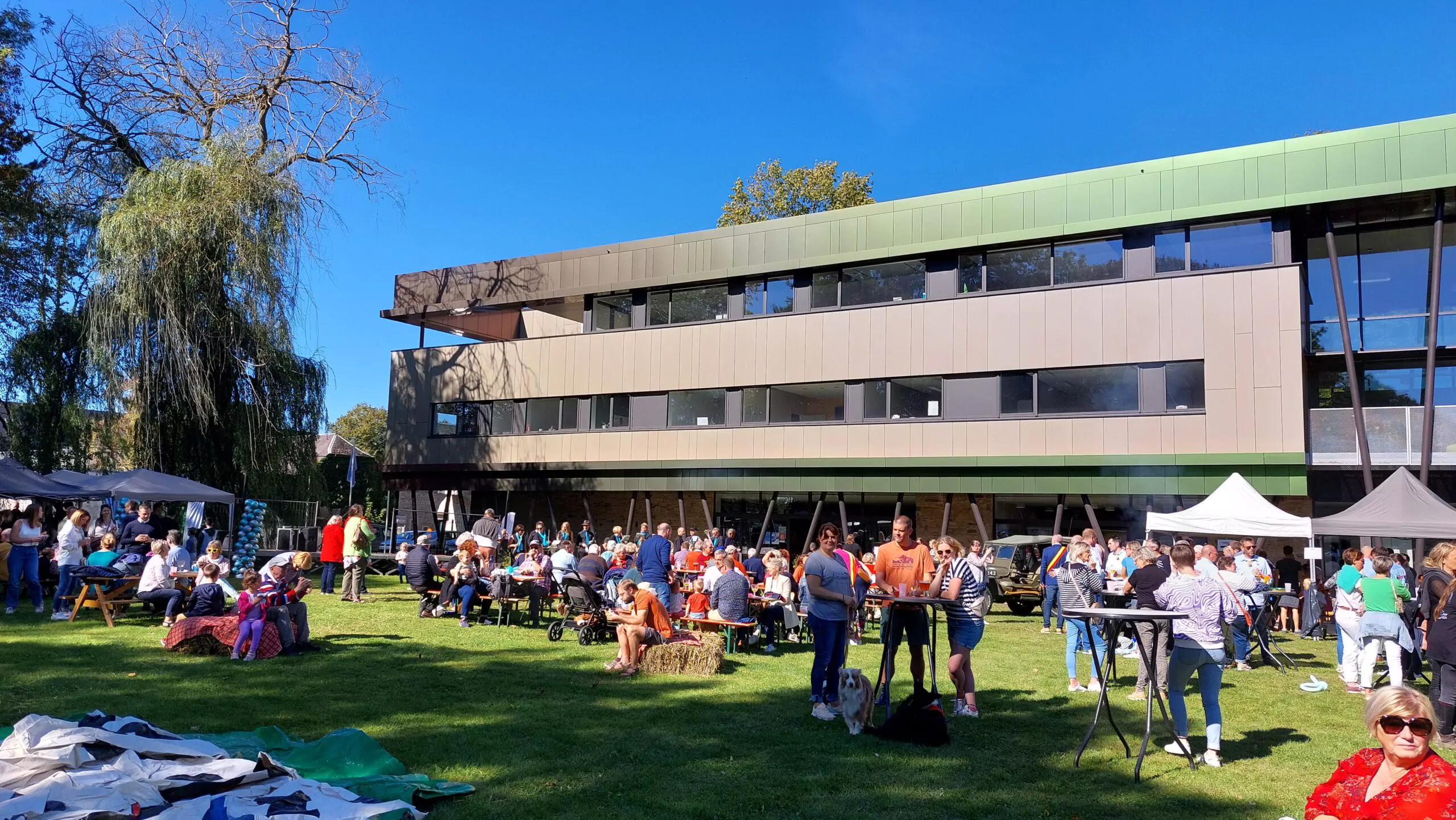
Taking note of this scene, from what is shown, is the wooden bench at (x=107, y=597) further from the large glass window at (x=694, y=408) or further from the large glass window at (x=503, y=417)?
the large glass window at (x=503, y=417)

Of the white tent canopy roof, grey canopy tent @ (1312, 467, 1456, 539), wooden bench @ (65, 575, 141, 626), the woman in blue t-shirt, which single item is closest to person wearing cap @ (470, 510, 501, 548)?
wooden bench @ (65, 575, 141, 626)

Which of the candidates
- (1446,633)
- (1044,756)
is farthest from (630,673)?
(1446,633)

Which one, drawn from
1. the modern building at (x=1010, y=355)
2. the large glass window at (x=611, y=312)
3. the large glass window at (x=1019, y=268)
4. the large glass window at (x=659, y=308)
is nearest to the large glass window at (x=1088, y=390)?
the modern building at (x=1010, y=355)

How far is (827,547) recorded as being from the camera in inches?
352

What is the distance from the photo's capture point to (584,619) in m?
13.8

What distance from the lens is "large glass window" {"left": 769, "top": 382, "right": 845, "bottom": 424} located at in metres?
25.5

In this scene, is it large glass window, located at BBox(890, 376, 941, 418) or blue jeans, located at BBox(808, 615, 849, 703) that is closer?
blue jeans, located at BBox(808, 615, 849, 703)

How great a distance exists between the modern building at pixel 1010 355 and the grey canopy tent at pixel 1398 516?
5209 millimetres

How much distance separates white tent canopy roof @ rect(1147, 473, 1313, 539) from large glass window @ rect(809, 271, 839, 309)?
36.5 ft

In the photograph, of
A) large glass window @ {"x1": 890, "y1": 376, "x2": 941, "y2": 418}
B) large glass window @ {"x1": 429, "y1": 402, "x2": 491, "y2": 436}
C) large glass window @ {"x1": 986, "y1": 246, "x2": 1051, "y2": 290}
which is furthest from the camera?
large glass window @ {"x1": 429, "y1": 402, "x2": 491, "y2": 436}

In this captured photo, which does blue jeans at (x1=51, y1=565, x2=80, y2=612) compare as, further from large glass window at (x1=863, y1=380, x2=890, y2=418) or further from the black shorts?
large glass window at (x1=863, y1=380, x2=890, y2=418)

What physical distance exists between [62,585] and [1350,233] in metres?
25.8

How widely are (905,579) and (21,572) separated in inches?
561

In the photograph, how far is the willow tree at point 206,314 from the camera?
73.0ft
